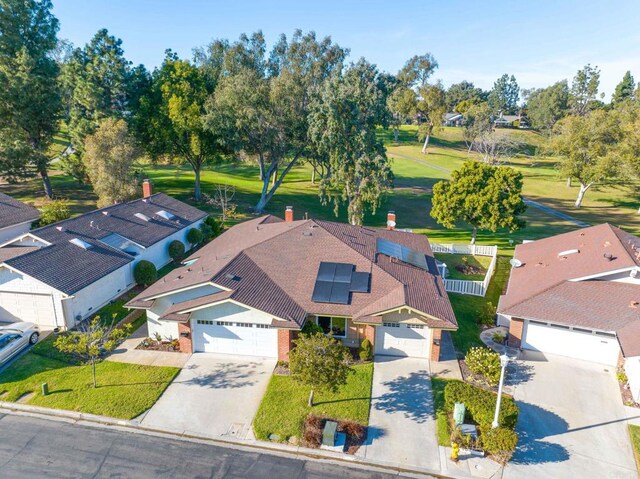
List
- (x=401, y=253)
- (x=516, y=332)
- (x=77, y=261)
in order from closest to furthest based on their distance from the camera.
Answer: (x=516, y=332) → (x=77, y=261) → (x=401, y=253)

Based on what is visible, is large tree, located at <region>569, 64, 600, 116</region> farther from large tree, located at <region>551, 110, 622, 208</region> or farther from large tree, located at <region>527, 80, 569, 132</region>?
large tree, located at <region>551, 110, 622, 208</region>

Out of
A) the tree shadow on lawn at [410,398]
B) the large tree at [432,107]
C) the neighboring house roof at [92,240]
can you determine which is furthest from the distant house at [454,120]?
the tree shadow on lawn at [410,398]

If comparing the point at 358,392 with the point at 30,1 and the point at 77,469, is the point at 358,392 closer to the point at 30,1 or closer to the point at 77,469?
the point at 77,469

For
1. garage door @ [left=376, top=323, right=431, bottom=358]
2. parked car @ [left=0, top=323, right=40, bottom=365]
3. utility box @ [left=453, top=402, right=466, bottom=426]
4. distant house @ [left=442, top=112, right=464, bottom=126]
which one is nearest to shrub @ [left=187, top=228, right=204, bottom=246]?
parked car @ [left=0, top=323, right=40, bottom=365]

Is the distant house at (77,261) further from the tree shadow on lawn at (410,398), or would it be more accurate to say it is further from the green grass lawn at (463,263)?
the green grass lawn at (463,263)

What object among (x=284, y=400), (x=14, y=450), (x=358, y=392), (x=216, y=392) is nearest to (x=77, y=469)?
(x=14, y=450)

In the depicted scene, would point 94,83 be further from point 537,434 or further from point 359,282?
point 537,434

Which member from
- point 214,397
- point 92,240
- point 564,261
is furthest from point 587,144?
point 92,240
